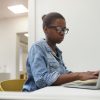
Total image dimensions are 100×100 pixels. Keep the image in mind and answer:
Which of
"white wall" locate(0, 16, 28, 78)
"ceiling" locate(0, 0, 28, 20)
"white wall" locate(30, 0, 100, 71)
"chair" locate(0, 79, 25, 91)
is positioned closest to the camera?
"chair" locate(0, 79, 25, 91)

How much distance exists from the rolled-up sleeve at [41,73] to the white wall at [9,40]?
482 centimetres

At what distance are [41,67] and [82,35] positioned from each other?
151 centimetres

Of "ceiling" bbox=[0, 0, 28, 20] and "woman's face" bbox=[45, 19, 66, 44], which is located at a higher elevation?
"ceiling" bbox=[0, 0, 28, 20]

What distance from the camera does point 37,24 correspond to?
283 cm

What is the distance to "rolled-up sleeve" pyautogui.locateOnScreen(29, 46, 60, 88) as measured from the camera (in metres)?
1.20

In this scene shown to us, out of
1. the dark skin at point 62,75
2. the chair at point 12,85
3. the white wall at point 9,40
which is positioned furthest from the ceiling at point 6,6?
the dark skin at point 62,75

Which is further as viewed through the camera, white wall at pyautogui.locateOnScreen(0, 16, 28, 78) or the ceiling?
white wall at pyautogui.locateOnScreen(0, 16, 28, 78)

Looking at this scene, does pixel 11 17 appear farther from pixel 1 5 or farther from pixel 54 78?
pixel 54 78

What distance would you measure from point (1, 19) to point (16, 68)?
1.50m

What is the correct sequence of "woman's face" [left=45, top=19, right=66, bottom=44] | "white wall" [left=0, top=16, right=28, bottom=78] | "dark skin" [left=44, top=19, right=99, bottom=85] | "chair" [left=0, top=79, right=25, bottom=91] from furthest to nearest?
"white wall" [left=0, top=16, right=28, bottom=78] → "chair" [left=0, top=79, right=25, bottom=91] → "woman's face" [left=45, top=19, right=66, bottom=44] → "dark skin" [left=44, top=19, right=99, bottom=85]

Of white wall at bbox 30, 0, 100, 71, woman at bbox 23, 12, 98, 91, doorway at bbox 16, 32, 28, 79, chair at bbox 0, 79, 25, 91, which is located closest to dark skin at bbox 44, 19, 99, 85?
woman at bbox 23, 12, 98, 91

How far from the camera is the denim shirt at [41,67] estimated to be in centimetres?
121

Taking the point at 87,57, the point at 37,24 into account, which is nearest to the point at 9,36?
the point at 37,24

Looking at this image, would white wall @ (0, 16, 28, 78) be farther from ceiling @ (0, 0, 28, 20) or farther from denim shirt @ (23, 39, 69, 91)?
denim shirt @ (23, 39, 69, 91)
